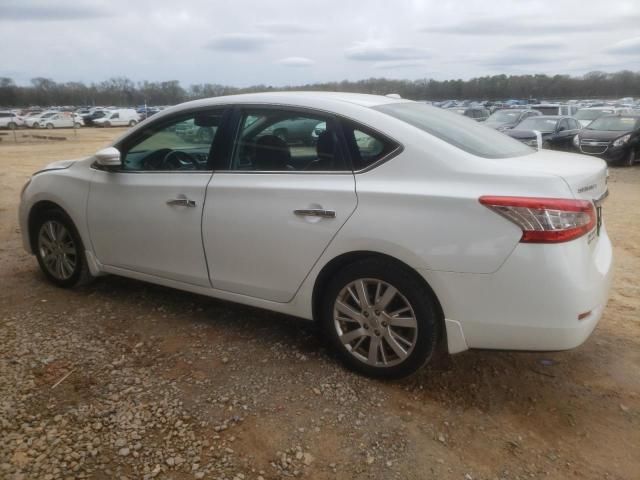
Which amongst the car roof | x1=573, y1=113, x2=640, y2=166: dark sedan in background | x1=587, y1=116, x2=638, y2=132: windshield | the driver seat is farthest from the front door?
x1=587, y1=116, x2=638, y2=132: windshield

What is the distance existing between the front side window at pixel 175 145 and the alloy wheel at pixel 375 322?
1.37 meters

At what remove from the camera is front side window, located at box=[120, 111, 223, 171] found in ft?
11.9

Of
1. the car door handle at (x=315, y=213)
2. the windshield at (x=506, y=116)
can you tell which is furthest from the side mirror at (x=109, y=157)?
the windshield at (x=506, y=116)

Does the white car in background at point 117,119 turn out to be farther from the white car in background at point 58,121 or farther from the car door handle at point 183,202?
the car door handle at point 183,202

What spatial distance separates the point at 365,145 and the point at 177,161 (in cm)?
152

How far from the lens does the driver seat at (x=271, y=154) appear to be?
3.30m

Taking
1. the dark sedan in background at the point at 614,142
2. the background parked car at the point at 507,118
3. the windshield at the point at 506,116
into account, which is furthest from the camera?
the windshield at the point at 506,116

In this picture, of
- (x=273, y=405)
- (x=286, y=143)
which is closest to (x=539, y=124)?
(x=286, y=143)

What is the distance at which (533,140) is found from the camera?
14453mm

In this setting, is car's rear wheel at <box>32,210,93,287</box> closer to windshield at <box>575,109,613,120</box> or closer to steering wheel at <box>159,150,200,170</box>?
steering wheel at <box>159,150,200,170</box>

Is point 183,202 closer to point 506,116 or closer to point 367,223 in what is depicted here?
point 367,223

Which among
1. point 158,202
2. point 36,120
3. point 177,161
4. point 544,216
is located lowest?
point 36,120

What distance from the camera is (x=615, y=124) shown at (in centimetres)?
1534

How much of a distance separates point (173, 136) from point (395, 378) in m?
2.31
